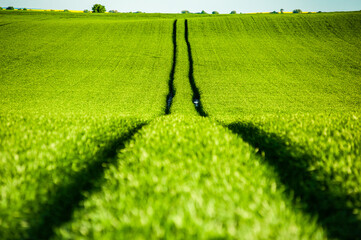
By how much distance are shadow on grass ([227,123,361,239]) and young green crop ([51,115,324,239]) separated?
1.38 ft

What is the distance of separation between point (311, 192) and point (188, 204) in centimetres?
244

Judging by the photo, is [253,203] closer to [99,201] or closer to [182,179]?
[182,179]

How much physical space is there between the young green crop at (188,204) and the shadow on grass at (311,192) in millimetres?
420

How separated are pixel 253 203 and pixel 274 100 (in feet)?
57.8

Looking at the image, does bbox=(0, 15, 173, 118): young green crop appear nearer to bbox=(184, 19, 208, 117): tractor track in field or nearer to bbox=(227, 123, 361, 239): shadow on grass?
bbox=(184, 19, 208, 117): tractor track in field

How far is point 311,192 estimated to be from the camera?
3408 millimetres

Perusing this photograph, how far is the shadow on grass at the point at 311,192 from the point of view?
271cm

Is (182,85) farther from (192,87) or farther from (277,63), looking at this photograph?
(277,63)

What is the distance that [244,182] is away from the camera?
2732mm

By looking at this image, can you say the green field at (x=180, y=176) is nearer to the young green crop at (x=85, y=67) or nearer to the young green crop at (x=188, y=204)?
the young green crop at (x=188, y=204)

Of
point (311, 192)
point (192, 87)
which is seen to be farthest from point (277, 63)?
point (311, 192)

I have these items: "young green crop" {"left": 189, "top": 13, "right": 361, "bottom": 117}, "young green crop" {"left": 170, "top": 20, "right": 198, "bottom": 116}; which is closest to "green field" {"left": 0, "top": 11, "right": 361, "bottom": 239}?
"young green crop" {"left": 170, "top": 20, "right": 198, "bottom": 116}

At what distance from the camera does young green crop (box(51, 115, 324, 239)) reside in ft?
6.19

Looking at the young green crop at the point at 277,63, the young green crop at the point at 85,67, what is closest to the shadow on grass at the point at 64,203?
the young green crop at the point at 85,67
